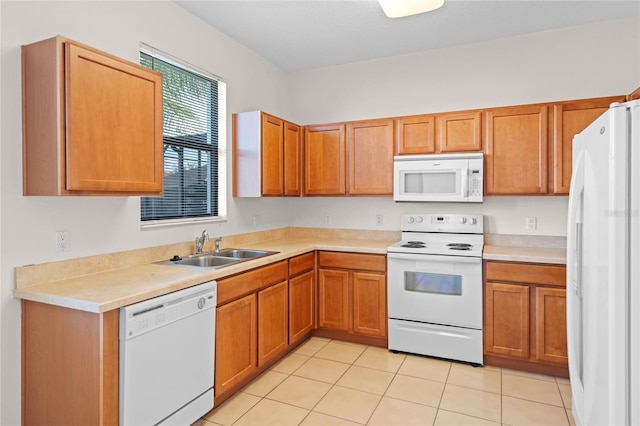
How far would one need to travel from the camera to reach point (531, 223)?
11.3 feet

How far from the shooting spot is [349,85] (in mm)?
4203

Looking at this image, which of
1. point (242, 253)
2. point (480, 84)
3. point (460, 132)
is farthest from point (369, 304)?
point (480, 84)

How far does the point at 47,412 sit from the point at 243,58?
311 centimetres

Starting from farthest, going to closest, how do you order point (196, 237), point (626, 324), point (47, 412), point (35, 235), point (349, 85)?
point (349, 85)
point (196, 237)
point (35, 235)
point (47, 412)
point (626, 324)

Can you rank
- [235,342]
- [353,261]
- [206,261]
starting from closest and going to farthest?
1. [235,342]
2. [206,261]
3. [353,261]

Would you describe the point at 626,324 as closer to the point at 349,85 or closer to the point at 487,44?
the point at 487,44

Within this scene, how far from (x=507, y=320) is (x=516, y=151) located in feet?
4.58

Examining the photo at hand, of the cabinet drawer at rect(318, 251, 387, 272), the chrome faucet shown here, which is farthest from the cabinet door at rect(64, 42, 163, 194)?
the cabinet drawer at rect(318, 251, 387, 272)

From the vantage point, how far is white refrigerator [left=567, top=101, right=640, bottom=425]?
132 centimetres

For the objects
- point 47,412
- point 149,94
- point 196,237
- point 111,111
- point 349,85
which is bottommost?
point 47,412

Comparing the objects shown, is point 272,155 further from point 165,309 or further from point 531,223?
point 531,223

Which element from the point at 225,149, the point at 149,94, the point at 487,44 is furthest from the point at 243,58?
the point at 487,44

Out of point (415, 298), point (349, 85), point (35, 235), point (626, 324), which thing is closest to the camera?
point (626, 324)

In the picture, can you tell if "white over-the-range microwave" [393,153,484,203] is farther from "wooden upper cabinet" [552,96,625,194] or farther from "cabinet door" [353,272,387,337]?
"cabinet door" [353,272,387,337]
